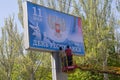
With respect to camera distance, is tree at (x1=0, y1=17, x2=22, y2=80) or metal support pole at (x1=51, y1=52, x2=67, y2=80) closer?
metal support pole at (x1=51, y1=52, x2=67, y2=80)

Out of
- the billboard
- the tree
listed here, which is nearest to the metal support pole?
the billboard

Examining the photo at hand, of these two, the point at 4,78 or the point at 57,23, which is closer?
the point at 57,23

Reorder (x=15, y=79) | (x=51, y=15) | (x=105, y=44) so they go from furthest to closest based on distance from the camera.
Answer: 1. (x=15, y=79)
2. (x=105, y=44)
3. (x=51, y=15)

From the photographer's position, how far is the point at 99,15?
22172 millimetres

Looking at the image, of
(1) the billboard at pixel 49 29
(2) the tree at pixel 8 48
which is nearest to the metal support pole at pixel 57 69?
(1) the billboard at pixel 49 29

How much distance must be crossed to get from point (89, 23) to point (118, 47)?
516 centimetres

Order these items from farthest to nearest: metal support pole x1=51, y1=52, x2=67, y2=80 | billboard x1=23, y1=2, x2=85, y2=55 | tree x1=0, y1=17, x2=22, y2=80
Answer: tree x1=0, y1=17, x2=22, y2=80 < metal support pole x1=51, y1=52, x2=67, y2=80 < billboard x1=23, y1=2, x2=85, y2=55

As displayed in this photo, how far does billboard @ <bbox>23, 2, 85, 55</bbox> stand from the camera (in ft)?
42.1

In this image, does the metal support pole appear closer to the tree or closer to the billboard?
the billboard

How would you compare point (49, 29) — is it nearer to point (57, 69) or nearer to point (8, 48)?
point (57, 69)

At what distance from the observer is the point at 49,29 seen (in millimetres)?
13742

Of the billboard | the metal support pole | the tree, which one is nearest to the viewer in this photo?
the billboard

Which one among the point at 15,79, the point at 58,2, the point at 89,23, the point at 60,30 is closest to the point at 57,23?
the point at 60,30

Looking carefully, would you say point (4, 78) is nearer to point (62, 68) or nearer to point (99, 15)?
point (99, 15)
